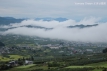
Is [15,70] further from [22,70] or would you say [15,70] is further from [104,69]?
[104,69]

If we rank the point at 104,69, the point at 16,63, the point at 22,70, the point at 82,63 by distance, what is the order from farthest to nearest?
the point at 16,63
the point at 82,63
the point at 22,70
the point at 104,69

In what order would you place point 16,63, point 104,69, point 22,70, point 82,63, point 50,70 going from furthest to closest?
point 16,63, point 82,63, point 22,70, point 50,70, point 104,69

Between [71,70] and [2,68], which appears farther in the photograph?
[2,68]

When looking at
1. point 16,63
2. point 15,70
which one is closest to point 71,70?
point 15,70

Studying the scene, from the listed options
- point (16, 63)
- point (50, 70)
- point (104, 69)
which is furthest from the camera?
point (16, 63)

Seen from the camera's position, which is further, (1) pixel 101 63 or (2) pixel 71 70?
(1) pixel 101 63

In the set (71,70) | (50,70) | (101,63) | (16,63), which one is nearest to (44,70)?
(50,70)

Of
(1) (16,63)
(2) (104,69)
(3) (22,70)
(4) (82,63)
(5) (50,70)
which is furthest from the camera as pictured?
(1) (16,63)

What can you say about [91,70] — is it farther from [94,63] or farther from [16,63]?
[16,63]
